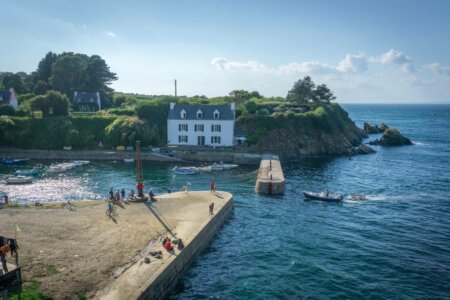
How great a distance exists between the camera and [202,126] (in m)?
86.1

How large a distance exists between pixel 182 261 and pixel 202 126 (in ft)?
190

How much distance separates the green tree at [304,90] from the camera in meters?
125

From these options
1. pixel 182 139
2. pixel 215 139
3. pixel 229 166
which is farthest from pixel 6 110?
pixel 229 166

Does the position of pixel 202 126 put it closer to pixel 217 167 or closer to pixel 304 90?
pixel 217 167

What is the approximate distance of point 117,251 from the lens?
98.0 feet

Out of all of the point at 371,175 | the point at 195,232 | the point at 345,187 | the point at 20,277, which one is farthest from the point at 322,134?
the point at 20,277

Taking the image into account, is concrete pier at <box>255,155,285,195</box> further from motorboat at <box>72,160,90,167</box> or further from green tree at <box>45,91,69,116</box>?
green tree at <box>45,91,69,116</box>

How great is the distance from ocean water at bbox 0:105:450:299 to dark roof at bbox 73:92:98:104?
5191 cm

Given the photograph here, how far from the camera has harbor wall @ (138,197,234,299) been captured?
25.4 m

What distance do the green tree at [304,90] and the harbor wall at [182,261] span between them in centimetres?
9096

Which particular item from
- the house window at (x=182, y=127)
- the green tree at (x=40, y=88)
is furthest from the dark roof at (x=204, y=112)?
the green tree at (x=40, y=88)

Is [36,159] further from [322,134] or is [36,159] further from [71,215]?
[322,134]

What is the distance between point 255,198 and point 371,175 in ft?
97.4

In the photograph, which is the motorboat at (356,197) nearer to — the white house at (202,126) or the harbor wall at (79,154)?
the white house at (202,126)
